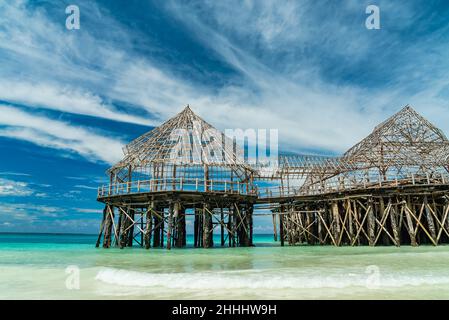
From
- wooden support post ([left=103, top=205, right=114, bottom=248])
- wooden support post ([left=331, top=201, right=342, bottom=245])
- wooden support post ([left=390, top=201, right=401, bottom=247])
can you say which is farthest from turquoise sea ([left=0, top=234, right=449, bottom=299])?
wooden support post ([left=331, top=201, right=342, bottom=245])

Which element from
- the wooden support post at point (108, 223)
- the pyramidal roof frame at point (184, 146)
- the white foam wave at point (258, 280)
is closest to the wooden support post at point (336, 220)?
the pyramidal roof frame at point (184, 146)

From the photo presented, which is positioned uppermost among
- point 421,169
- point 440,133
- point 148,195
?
point 440,133

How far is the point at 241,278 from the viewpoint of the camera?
10.9 m

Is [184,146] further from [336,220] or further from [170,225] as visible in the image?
[336,220]

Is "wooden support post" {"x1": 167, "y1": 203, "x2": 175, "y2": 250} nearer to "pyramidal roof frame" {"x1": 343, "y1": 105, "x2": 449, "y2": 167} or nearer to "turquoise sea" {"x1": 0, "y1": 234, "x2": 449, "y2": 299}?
"turquoise sea" {"x1": 0, "y1": 234, "x2": 449, "y2": 299}

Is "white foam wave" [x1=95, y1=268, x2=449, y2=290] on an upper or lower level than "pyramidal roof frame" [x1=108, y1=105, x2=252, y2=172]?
lower

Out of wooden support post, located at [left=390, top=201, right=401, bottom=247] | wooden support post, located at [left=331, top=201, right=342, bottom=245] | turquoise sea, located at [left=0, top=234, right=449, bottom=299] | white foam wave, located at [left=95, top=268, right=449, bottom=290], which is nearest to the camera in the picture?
turquoise sea, located at [left=0, top=234, right=449, bottom=299]

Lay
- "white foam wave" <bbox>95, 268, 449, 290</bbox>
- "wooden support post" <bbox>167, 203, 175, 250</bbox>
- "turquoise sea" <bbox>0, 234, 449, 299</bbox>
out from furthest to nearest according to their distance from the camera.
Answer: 1. "wooden support post" <bbox>167, 203, 175, 250</bbox>
2. "white foam wave" <bbox>95, 268, 449, 290</bbox>
3. "turquoise sea" <bbox>0, 234, 449, 299</bbox>

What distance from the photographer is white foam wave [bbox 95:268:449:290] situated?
32.2 ft

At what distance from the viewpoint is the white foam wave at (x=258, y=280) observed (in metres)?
9.83

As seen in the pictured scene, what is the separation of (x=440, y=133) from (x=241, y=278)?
1286 inches

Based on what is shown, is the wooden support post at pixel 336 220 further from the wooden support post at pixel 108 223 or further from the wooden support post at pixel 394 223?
the wooden support post at pixel 108 223
